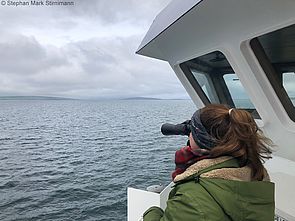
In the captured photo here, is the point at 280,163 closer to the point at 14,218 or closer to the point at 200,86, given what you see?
the point at 200,86

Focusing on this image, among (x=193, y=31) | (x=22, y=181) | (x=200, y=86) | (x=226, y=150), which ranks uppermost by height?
(x=193, y=31)

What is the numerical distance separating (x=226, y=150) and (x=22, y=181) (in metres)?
13.7

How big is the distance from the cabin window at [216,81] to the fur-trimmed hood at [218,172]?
2.07m

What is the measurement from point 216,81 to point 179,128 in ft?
8.82

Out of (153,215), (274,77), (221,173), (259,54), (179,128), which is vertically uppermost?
(259,54)

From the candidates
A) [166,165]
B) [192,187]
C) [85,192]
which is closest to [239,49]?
[192,187]

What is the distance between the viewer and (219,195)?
106 cm

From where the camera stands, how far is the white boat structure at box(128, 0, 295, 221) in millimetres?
2273

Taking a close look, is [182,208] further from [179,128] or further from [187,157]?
[179,128]

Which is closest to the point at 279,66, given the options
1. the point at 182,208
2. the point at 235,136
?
the point at 235,136

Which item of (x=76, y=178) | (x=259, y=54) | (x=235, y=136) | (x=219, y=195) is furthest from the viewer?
(x=76, y=178)

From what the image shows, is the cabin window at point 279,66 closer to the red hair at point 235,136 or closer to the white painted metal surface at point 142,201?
the red hair at point 235,136

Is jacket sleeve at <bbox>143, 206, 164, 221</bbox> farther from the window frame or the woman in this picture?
the window frame

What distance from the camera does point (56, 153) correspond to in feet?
64.1
